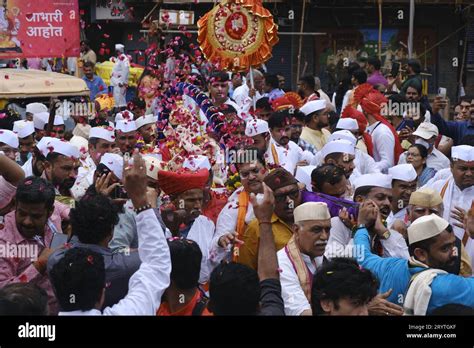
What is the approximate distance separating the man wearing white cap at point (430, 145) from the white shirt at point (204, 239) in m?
3.27

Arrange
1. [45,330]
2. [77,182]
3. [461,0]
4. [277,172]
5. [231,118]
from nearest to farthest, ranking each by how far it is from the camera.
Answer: [45,330] < [277,172] < [77,182] < [231,118] < [461,0]

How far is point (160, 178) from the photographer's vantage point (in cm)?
621

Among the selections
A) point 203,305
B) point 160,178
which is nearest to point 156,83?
point 160,178

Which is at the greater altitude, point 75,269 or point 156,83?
point 156,83

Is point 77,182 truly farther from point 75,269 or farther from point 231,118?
point 75,269

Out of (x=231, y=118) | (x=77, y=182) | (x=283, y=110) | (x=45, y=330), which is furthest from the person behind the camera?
(x=283, y=110)

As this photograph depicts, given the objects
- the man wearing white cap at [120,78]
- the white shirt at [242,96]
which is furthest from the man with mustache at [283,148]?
the man wearing white cap at [120,78]

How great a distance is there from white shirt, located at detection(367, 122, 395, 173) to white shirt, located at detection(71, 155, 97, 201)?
2876mm

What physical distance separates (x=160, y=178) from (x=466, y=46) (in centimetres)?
1400

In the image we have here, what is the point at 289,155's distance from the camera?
29.0 ft

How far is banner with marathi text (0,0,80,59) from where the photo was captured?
31.0 feet

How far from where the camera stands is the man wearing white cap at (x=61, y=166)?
6.96 m

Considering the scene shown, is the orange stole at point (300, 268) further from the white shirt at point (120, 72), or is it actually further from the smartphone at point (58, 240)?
the white shirt at point (120, 72)

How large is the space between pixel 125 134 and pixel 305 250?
3.63 meters
